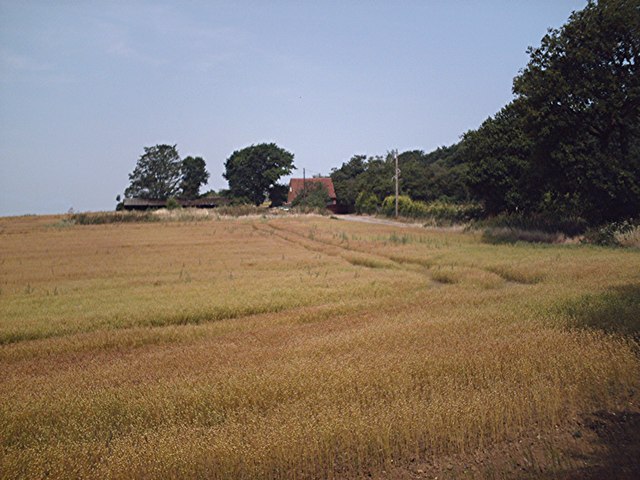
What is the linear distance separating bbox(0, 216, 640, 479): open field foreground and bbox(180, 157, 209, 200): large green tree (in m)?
90.1

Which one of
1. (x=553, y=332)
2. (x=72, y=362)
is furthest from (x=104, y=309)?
(x=553, y=332)

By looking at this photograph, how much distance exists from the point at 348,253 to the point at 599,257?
1218 cm

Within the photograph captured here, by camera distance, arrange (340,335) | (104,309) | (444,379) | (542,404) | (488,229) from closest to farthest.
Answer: (542,404) → (444,379) → (340,335) → (104,309) → (488,229)

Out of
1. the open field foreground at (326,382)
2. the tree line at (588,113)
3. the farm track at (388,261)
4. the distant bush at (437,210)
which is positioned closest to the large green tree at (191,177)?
the distant bush at (437,210)

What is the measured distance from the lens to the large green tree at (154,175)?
102 metres

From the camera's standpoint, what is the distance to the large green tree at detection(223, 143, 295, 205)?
313 feet

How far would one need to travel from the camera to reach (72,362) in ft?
30.7

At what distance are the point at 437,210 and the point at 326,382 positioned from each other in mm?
50039

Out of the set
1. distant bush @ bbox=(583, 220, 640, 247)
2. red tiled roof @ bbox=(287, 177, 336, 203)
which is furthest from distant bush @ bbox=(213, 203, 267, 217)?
distant bush @ bbox=(583, 220, 640, 247)

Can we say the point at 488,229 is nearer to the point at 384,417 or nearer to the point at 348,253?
the point at 348,253

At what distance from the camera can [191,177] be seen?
104 m

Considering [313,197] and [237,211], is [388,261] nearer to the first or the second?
[237,211]

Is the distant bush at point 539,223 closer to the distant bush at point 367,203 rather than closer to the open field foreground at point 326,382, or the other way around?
the open field foreground at point 326,382

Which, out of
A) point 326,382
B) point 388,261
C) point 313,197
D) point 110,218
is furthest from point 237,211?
point 326,382
